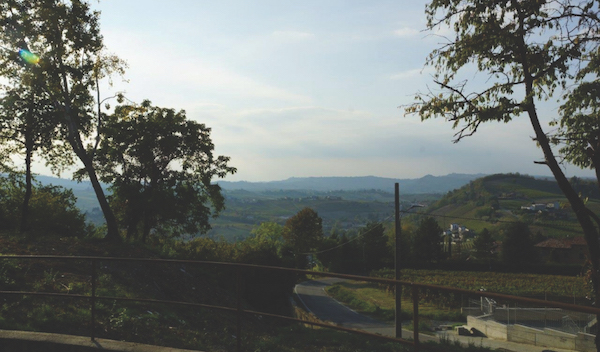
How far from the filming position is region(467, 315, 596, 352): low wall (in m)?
25.8

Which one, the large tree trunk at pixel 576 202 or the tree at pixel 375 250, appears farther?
the tree at pixel 375 250

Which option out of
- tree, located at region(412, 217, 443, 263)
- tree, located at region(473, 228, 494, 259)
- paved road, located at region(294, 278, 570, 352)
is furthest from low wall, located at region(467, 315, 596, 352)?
tree, located at region(473, 228, 494, 259)

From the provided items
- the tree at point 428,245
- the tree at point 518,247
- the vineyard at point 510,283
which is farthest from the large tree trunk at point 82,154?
the tree at point 518,247

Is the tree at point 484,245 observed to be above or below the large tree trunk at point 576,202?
below

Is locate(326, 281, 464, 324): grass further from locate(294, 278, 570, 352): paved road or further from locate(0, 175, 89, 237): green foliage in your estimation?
locate(0, 175, 89, 237): green foliage

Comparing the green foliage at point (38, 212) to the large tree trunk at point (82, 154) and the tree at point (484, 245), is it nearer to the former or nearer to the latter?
the large tree trunk at point (82, 154)

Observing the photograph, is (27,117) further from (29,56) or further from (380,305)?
(380,305)

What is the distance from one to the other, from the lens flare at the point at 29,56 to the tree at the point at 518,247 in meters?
81.0

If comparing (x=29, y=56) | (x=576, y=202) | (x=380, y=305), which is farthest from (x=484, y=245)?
(x=29, y=56)

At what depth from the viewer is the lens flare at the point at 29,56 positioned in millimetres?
16500

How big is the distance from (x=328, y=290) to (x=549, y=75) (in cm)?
5368

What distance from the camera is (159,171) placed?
2822 centimetres

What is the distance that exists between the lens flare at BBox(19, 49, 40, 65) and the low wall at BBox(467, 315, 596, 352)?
30.2m

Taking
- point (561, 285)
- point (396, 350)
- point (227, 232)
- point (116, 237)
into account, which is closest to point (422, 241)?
point (561, 285)
